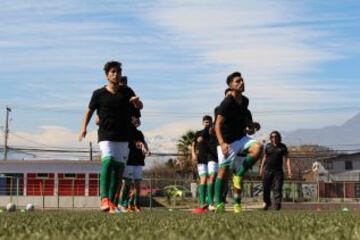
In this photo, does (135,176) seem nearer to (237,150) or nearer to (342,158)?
(237,150)

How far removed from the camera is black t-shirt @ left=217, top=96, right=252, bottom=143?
1018cm

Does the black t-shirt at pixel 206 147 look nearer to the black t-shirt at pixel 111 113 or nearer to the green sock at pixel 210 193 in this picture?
the green sock at pixel 210 193

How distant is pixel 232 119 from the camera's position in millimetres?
10203

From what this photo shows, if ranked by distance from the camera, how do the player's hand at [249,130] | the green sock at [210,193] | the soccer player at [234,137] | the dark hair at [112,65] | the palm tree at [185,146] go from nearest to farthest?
the dark hair at [112,65]
the soccer player at [234,137]
the player's hand at [249,130]
the green sock at [210,193]
the palm tree at [185,146]

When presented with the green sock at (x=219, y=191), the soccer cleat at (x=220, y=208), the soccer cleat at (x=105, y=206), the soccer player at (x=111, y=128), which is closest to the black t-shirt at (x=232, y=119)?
the green sock at (x=219, y=191)

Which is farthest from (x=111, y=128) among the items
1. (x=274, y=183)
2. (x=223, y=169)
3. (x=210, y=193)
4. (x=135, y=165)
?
(x=274, y=183)

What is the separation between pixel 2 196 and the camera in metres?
45.5

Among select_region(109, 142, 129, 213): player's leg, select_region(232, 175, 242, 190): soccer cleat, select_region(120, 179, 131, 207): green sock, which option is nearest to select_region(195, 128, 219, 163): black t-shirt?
select_region(120, 179, 131, 207): green sock

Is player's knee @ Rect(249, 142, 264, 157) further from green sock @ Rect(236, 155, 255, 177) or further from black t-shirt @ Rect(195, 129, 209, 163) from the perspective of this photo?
black t-shirt @ Rect(195, 129, 209, 163)

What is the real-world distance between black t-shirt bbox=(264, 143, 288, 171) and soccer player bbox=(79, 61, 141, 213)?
24.6 feet

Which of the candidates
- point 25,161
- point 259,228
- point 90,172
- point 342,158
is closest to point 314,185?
point 90,172

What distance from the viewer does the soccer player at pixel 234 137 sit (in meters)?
9.94

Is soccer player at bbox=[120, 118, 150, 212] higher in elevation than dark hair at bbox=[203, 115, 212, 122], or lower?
lower

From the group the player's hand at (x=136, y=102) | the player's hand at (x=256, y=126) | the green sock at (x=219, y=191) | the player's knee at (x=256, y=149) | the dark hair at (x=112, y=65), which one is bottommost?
the green sock at (x=219, y=191)
